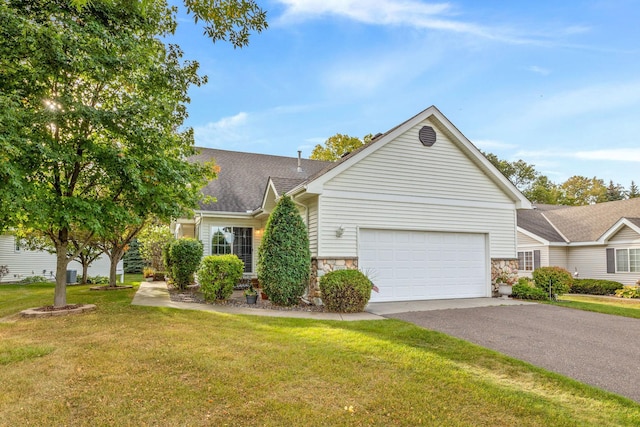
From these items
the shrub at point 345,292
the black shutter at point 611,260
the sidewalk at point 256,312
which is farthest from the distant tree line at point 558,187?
the sidewalk at point 256,312

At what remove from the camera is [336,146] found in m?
30.2

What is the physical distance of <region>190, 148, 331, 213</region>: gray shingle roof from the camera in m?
15.7

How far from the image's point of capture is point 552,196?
146ft

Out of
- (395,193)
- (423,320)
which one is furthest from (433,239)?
(423,320)

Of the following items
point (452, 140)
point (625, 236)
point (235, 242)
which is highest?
point (452, 140)

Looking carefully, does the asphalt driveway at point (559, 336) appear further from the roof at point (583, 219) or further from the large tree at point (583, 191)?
the large tree at point (583, 191)

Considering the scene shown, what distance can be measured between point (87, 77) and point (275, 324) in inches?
279

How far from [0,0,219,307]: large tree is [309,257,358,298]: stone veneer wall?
380 cm

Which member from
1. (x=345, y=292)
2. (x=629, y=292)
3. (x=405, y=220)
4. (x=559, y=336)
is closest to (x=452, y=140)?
(x=405, y=220)

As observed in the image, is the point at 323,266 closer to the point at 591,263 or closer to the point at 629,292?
the point at 629,292

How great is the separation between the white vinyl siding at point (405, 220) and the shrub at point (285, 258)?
0.56 m

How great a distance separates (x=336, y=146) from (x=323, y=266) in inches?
836

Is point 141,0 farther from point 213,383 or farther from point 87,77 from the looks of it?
point 87,77

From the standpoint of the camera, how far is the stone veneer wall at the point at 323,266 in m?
10.1
